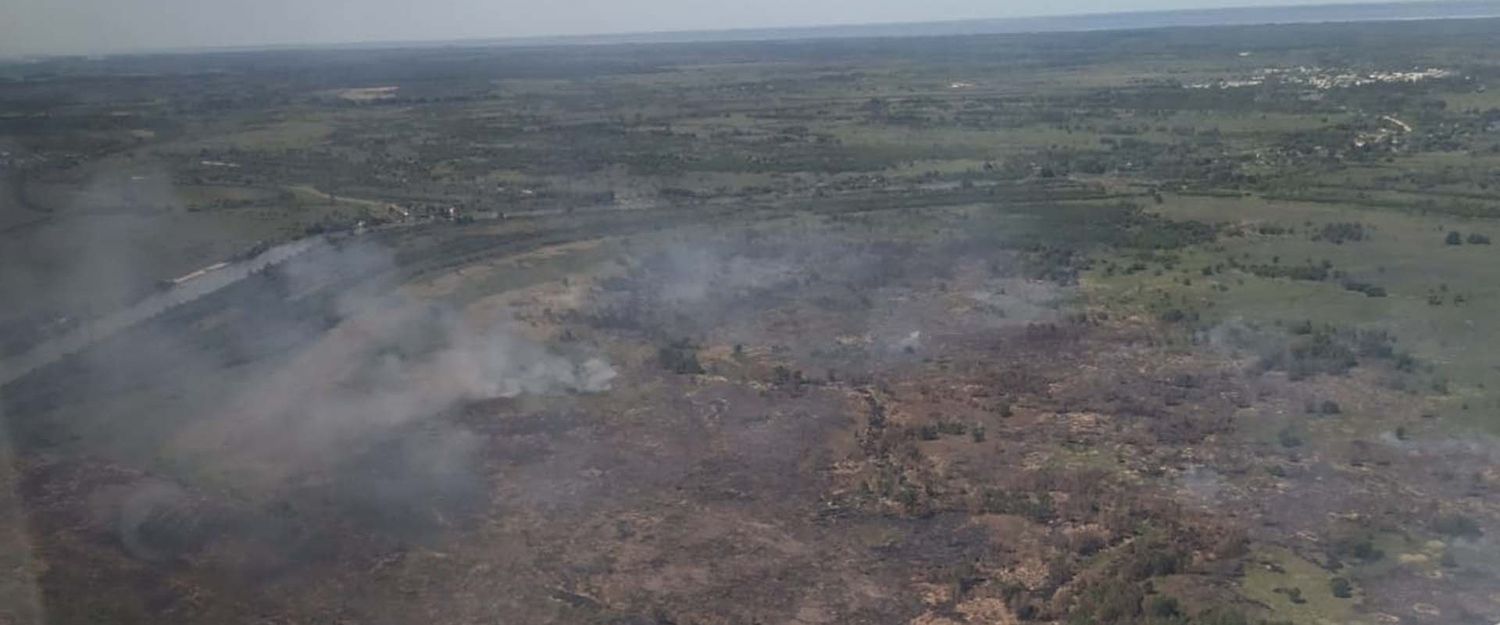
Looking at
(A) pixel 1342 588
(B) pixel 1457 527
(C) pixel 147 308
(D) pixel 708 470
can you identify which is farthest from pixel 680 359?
(C) pixel 147 308

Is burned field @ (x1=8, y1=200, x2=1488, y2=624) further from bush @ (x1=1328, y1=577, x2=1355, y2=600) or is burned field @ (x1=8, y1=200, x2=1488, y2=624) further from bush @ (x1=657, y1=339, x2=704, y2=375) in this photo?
bush @ (x1=1328, y1=577, x2=1355, y2=600)

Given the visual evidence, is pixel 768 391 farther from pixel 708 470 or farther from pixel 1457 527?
pixel 1457 527

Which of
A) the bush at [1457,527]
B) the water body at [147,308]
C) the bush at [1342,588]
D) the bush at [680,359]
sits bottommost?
the bush at [1342,588]

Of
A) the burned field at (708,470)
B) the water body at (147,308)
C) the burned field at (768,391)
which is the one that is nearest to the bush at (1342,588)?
the burned field at (768,391)

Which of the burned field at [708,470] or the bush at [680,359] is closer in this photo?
the burned field at [708,470]

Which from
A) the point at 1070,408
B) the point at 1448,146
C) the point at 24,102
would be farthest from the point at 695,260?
the point at 24,102

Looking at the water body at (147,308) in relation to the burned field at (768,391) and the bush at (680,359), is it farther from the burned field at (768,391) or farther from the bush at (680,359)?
the bush at (680,359)

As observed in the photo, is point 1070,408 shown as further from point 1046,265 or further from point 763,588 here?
point 1046,265

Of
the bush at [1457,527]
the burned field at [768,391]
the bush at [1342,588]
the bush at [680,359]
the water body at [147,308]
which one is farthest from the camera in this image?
the water body at [147,308]

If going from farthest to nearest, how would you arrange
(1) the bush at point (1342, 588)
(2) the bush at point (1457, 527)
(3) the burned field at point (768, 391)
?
(2) the bush at point (1457, 527) → (3) the burned field at point (768, 391) → (1) the bush at point (1342, 588)
